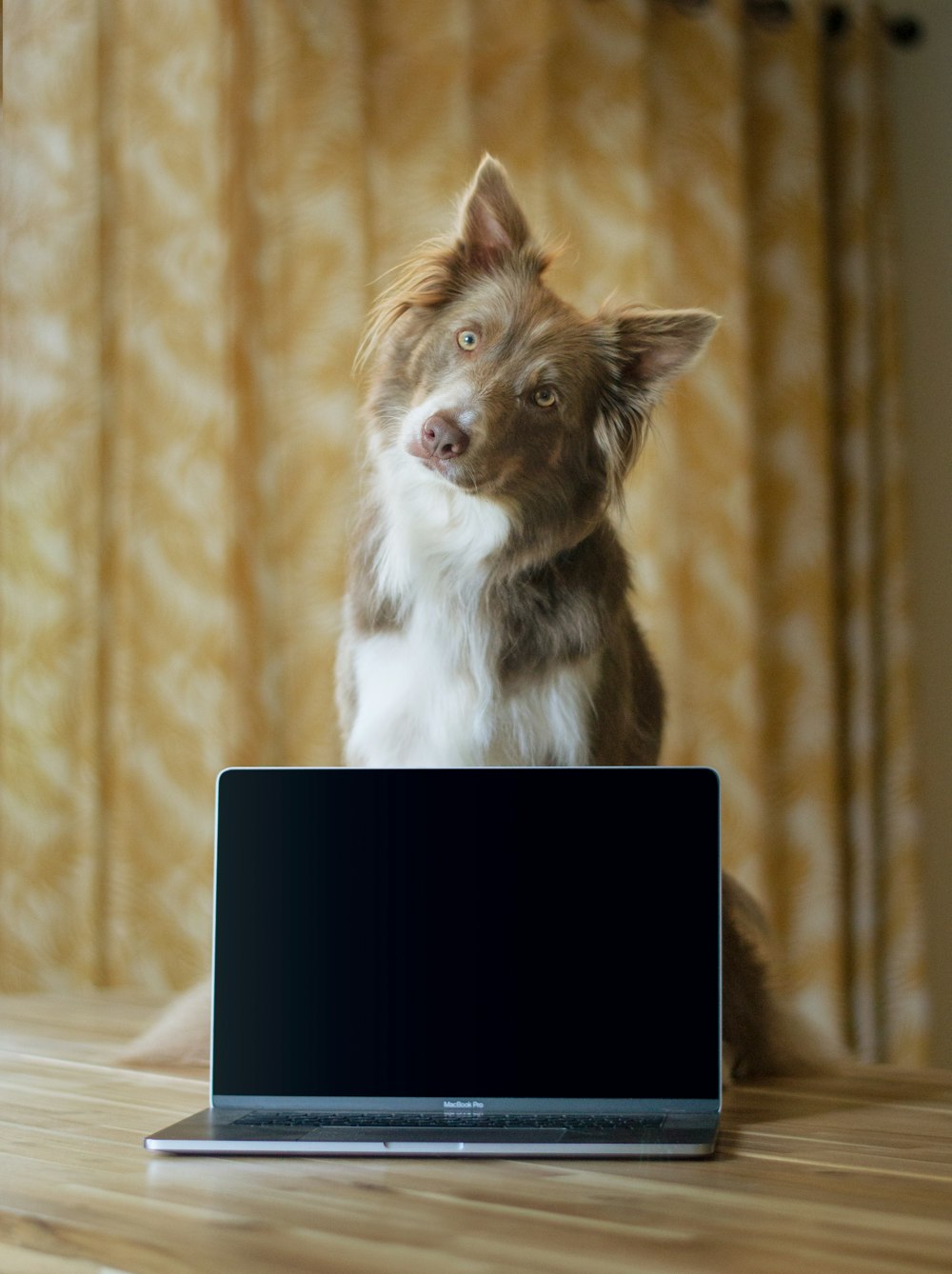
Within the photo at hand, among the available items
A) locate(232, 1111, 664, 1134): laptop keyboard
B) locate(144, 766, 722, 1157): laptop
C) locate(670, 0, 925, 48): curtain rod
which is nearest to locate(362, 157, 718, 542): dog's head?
locate(144, 766, 722, 1157): laptop

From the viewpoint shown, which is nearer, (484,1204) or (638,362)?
(484,1204)

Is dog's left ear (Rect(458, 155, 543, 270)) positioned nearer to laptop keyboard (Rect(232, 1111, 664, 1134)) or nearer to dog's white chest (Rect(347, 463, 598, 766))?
dog's white chest (Rect(347, 463, 598, 766))

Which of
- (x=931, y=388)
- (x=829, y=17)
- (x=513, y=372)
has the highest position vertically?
(x=829, y=17)

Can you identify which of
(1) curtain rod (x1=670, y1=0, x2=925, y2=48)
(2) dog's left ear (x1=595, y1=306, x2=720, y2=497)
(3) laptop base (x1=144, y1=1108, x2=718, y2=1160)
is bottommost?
(3) laptop base (x1=144, y1=1108, x2=718, y2=1160)

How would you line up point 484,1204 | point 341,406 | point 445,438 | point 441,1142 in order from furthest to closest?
point 341,406 → point 445,438 → point 441,1142 → point 484,1204

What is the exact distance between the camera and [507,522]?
1.06 m

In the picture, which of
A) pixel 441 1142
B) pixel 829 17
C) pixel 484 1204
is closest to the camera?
pixel 484 1204

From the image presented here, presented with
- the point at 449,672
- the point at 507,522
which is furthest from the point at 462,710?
the point at 507,522

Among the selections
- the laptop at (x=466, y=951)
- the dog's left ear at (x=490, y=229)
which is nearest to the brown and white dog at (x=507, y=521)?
the dog's left ear at (x=490, y=229)

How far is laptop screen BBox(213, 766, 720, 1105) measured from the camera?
2.94ft

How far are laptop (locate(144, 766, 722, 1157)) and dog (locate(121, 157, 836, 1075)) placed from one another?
13 cm

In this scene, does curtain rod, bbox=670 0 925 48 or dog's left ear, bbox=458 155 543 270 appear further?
curtain rod, bbox=670 0 925 48

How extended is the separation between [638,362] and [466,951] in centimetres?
49

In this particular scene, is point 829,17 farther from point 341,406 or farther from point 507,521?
point 507,521
